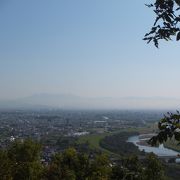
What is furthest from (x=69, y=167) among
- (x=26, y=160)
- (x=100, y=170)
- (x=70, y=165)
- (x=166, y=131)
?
(x=166, y=131)

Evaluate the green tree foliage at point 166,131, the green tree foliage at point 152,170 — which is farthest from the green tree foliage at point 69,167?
the green tree foliage at point 166,131

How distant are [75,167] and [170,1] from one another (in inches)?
869

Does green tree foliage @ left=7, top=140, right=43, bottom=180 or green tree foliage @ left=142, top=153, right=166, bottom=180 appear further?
green tree foliage @ left=142, top=153, right=166, bottom=180

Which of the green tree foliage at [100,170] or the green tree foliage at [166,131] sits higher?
the green tree foliage at [166,131]

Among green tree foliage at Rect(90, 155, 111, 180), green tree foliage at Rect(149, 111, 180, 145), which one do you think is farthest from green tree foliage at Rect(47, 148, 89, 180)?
green tree foliage at Rect(149, 111, 180, 145)

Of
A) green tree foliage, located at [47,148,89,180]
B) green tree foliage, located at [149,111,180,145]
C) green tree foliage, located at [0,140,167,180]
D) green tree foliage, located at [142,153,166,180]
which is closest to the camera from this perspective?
green tree foliage, located at [149,111,180,145]

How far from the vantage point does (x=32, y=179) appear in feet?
74.0

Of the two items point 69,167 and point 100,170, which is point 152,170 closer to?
point 100,170

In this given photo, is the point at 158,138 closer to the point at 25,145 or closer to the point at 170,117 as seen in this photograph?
the point at 170,117

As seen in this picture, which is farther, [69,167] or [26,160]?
[26,160]

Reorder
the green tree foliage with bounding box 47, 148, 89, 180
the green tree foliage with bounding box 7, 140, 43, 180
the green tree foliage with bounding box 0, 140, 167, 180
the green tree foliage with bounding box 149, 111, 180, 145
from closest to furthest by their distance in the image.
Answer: the green tree foliage with bounding box 149, 111, 180, 145 < the green tree foliage with bounding box 0, 140, 167, 180 < the green tree foliage with bounding box 7, 140, 43, 180 < the green tree foliage with bounding box 47, 148, 89, 180

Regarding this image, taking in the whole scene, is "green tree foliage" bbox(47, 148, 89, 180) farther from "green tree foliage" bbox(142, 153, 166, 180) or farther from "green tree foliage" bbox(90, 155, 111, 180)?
"green tree foliage" bbox(142, 153, 166, 180)

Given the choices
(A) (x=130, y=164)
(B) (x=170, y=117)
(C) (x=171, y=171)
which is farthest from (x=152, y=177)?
(C) (x=171, y=171)

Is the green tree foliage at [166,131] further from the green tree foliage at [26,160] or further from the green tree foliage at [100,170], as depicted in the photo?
the green tree foliage at [26,160]
